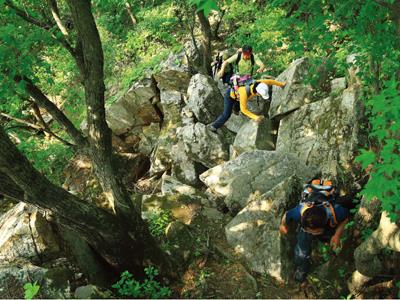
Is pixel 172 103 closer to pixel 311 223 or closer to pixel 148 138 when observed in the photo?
pixel 148 138

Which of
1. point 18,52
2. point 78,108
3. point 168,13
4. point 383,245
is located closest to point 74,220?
point 18,52

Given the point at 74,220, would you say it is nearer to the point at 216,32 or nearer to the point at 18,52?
the point at 18,52

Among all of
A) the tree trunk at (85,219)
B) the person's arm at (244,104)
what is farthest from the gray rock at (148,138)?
the tree trunk at (85,219)

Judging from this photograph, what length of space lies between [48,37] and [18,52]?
32.2 inches

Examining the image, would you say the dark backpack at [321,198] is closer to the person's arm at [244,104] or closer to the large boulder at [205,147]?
the person's arm at [244,104]

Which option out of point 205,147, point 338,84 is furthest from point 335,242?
point 205,147

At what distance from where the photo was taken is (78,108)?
18391mm

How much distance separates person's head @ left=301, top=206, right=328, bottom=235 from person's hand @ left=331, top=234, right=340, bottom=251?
53 centimetres

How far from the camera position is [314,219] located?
673 cm

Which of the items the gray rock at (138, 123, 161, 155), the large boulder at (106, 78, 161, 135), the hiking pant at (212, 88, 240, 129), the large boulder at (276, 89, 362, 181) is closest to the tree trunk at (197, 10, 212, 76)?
the large boulder at (106, 78, 161, 135)

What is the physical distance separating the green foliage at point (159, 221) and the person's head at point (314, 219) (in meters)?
3.23

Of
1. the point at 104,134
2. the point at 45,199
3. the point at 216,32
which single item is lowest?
the point at 45,199

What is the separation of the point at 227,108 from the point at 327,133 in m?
3.30

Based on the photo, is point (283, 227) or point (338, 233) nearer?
point (338, 233)
